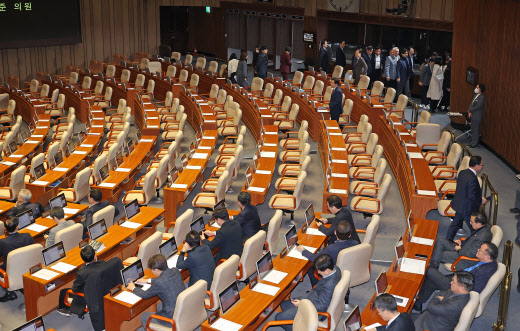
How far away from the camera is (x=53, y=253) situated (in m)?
7.22

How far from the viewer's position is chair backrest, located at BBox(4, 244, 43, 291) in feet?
23.5

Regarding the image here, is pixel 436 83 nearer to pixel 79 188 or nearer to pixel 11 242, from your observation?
pixel 79 188

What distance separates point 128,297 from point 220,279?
0.96 metres

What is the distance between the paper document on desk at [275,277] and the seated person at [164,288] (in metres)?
Answer: 0.95

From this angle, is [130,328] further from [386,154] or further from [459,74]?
[459,74]

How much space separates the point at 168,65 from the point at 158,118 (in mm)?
7456

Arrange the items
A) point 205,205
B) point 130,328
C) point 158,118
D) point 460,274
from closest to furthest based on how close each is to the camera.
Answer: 1. point 460,274
2. point 130,328
3. point 205,205
4. point 158,118

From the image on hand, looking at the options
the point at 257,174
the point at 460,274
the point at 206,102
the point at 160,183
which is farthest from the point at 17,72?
the point at 460,274

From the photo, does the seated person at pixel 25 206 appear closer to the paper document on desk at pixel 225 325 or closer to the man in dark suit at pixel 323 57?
the paper document on desk at pixel 225 325

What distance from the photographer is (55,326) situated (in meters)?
7.02

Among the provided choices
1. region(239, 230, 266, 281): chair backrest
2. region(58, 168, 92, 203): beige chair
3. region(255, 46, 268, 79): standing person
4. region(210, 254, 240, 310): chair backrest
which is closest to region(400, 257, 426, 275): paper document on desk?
region(239, 230, 266, 281): chair backrest

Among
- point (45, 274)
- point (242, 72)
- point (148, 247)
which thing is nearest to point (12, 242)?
point (45, 274)

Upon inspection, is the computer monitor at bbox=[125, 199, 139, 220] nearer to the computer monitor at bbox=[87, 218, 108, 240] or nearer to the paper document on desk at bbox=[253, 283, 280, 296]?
the computer monitor at bbox=[87, 218, 108, 240]

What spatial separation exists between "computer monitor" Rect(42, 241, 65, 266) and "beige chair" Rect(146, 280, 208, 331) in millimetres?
1710
